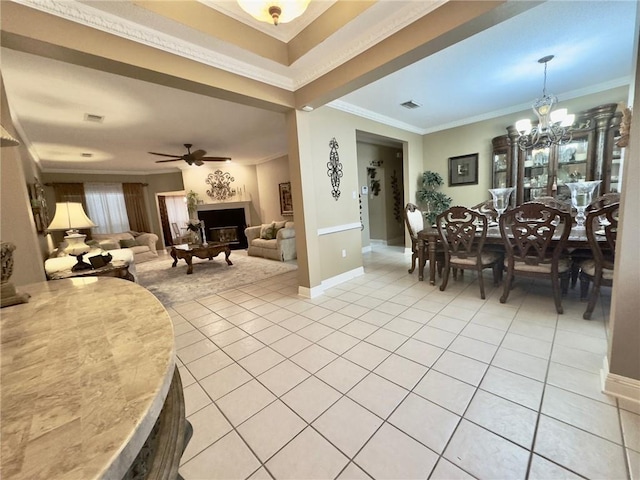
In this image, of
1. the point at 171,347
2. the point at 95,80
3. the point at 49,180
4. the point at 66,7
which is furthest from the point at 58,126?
the point at 171,347

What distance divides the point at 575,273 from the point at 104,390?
4.08 metres

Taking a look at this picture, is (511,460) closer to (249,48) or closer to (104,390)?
(104,390)

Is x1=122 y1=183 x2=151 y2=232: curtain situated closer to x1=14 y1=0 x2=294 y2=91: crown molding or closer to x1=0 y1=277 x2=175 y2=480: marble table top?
x1=14 y1=0 x2=294 y2=91: crown molding

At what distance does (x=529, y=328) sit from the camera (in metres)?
2.24

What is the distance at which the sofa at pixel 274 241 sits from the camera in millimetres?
5578

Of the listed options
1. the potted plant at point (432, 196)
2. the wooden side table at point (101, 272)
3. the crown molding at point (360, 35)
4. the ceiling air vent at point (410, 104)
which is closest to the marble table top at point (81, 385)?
the wooden side table at point (101, 272)

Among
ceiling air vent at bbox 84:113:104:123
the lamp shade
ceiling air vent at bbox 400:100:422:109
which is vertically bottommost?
the lamp shade

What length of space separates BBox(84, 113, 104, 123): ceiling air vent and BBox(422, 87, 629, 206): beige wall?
565cm

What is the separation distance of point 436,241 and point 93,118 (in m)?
4.95

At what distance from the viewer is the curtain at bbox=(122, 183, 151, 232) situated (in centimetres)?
740

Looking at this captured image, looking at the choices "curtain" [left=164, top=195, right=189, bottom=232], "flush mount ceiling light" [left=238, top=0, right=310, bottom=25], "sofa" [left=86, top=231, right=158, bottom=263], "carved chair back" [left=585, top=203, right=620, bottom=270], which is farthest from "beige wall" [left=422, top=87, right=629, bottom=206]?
"curtain" [left=164, top=195, right=189, bottom=232]

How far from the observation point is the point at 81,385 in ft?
1.81

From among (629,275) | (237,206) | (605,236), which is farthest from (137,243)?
(605,236)

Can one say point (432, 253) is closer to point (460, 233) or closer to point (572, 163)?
point (460, 233)
